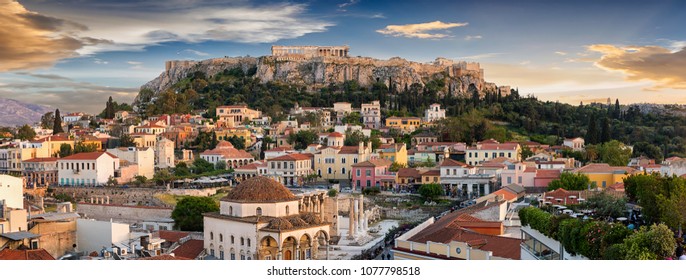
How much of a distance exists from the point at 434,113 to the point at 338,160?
972 centimetres

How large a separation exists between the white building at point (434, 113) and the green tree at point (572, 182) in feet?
47.9

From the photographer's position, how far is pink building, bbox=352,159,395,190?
19.9 m

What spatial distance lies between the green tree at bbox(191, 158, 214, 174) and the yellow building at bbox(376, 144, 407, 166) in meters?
4.76

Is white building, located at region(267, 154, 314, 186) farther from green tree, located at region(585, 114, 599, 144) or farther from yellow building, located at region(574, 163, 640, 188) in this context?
green tree, located at region(585, 114, 599, 144)

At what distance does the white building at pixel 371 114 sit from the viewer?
99.5ft

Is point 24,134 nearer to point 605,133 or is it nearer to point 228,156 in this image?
point 228,156

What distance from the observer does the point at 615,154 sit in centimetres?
1872

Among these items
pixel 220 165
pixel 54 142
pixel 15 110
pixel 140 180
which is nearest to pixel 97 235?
pixel 15 110

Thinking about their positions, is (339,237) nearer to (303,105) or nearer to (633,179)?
(633,179)

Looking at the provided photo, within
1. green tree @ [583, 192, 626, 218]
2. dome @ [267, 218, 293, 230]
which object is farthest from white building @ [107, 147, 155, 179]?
green tree @ [583, 192, 626, 218]

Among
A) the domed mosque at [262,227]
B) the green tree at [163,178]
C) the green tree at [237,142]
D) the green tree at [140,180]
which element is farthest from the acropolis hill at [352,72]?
the domed mosque at [262,227]

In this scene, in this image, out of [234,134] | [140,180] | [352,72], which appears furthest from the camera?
[352,72]

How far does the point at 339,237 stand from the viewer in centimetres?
1385
